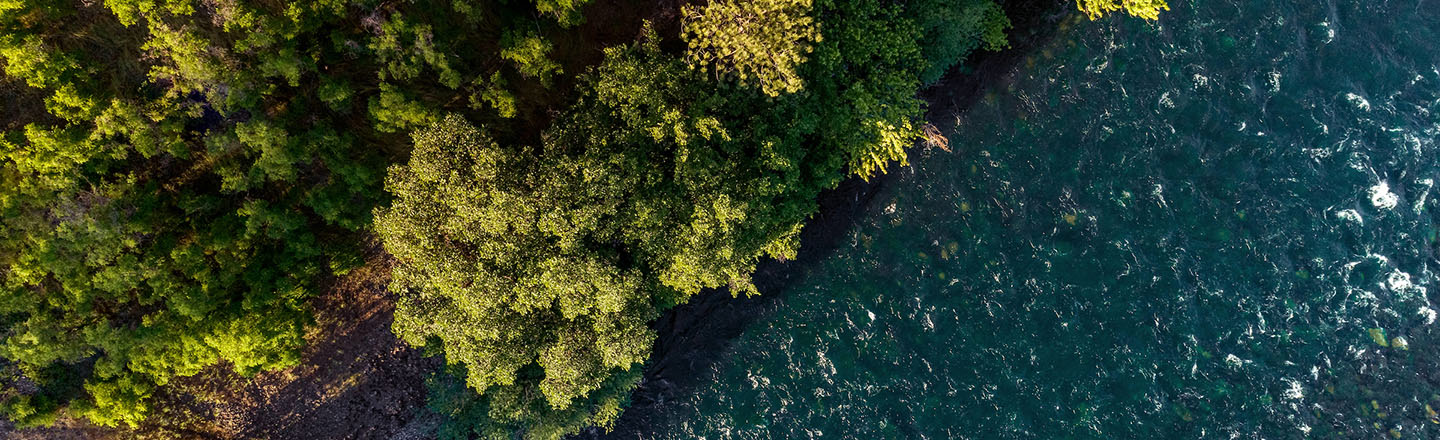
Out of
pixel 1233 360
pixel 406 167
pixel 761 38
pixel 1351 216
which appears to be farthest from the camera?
pixel 1233 360

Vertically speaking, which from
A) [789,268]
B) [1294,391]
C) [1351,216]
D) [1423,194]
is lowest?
[1294,391]

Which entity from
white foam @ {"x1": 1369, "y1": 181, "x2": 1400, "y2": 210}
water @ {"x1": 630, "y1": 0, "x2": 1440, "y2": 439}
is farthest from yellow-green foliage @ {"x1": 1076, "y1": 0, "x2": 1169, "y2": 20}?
white foam @ {"x1": 1369, "y1": 181, "x2": 1400, "y2": 210}

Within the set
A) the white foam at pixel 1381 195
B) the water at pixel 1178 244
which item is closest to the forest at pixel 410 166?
the water at pixel 1178 244

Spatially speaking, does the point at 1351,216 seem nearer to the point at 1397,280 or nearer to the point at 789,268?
the point at 1397,280

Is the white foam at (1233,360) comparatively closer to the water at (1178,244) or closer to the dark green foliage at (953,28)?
the water at (1178,244)

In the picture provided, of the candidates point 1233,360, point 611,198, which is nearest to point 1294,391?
point 1233,360
